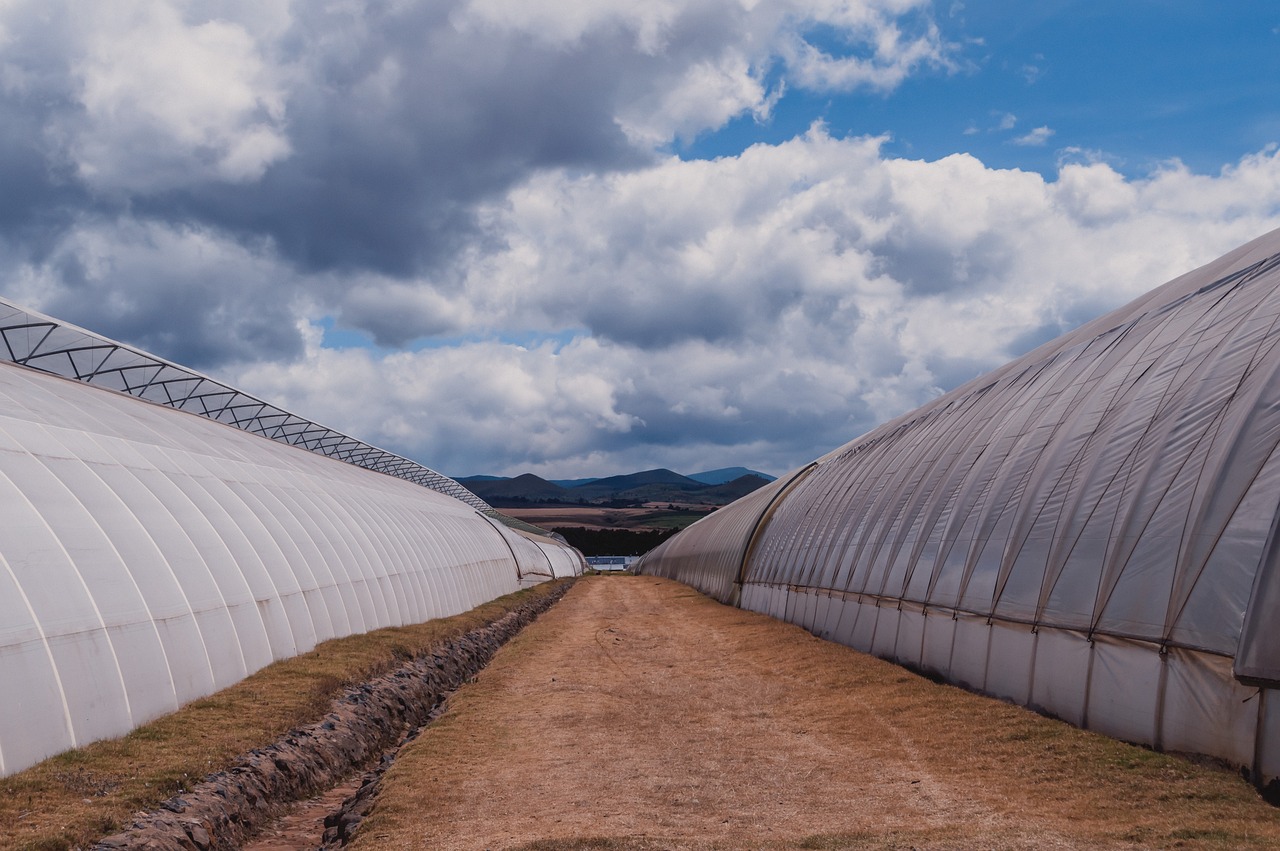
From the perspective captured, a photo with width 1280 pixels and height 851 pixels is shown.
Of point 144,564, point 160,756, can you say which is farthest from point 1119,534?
point 144,564

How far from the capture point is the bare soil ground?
9914mm

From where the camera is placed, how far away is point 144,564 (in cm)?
1664

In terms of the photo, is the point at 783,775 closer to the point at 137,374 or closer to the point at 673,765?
the point at 673,765

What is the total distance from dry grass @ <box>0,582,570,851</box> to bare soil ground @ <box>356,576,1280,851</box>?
228cm

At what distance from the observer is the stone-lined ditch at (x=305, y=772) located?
10797mm

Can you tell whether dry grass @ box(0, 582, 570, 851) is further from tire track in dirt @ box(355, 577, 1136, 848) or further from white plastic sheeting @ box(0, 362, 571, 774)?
tire track in dirt @ box(355, 577, 1136, 848)

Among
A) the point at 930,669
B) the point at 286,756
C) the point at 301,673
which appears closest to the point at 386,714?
the point at 301,673

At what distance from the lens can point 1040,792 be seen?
11398 millimetres

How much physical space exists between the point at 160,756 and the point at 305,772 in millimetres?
2300

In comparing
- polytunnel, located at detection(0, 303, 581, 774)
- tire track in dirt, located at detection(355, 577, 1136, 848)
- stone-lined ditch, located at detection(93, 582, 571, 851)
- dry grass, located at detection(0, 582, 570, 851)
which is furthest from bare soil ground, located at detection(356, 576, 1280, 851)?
polytunnel, located at detection(0, 303, 581, 774)

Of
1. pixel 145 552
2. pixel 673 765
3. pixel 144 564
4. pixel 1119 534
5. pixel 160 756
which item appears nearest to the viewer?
pixel 160 756

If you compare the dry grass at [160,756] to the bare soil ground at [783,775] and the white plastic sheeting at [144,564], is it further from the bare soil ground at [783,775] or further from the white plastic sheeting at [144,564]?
the bare soil ground at [783,775]

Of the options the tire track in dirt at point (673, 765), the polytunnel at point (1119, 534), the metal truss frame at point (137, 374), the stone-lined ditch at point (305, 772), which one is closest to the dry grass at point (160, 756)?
the stone-lined ditch at point (305, 772)

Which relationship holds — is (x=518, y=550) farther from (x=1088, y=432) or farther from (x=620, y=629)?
(x=1088, y=432)
